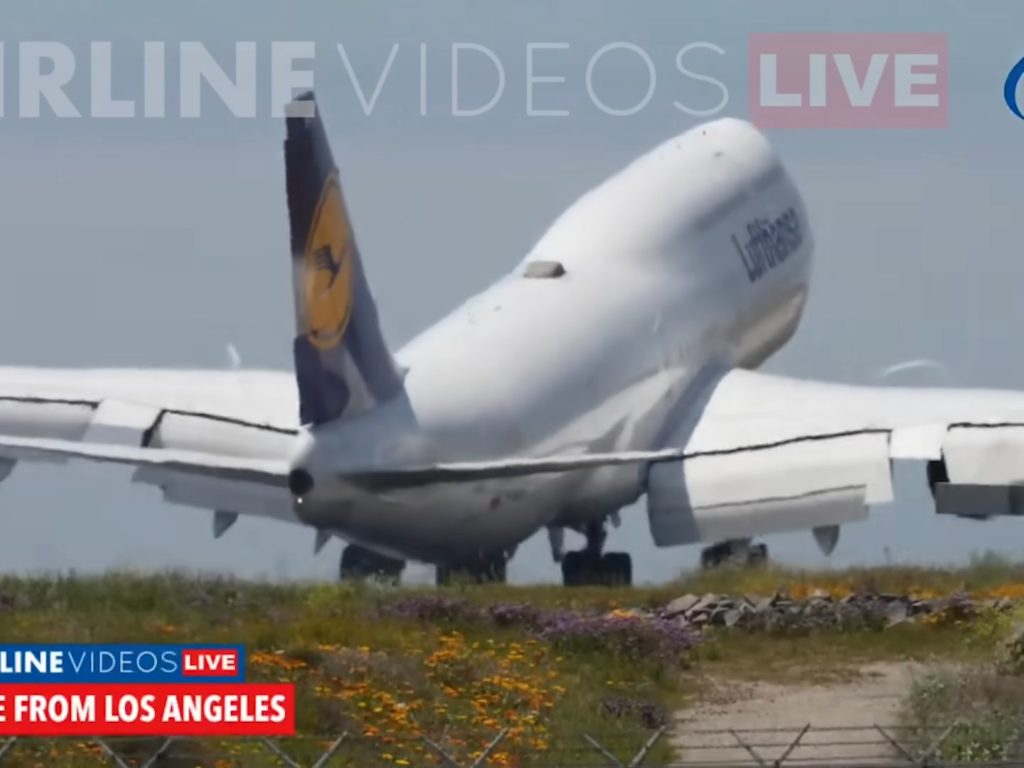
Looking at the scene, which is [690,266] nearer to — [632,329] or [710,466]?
[632,329]

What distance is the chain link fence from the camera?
31.1 m

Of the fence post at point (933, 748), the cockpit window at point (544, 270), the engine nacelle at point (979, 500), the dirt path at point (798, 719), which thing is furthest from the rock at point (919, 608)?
the cockpit window at point (544, 270)

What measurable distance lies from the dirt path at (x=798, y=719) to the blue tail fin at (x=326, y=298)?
29.1ft

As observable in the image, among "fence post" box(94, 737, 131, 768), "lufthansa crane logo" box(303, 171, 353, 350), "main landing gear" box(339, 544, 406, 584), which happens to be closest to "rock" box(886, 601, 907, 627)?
"lufthansa crane logo" box(303, 171, 353, 350)

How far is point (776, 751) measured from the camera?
3381cm

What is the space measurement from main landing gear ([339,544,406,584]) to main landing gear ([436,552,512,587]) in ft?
5.27

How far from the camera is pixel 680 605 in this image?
45750 mm

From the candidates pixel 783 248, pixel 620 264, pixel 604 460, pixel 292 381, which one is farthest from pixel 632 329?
pixel 604 460

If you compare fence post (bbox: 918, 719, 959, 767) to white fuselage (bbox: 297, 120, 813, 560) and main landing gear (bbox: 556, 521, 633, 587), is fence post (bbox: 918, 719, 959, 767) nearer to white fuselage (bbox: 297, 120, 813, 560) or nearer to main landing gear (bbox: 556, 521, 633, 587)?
white fuselage (bbox: 297, 120, 813, 560)

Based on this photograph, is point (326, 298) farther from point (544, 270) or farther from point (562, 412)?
point (544, 270)

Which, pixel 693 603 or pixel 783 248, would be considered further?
pixel 783 248

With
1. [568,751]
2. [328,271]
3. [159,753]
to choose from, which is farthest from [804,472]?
[159,753]

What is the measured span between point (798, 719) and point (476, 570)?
1782 cm

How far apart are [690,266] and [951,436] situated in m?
12.5
